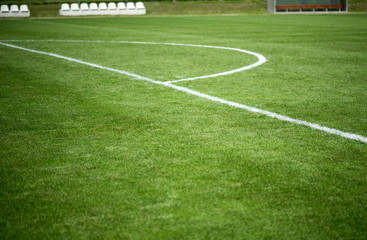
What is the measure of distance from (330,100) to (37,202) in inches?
141

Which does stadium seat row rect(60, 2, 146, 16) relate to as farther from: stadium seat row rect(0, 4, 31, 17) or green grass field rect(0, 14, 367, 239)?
green grass field rect(0, 14, 367, 239)

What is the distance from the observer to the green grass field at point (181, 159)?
7.95 feet

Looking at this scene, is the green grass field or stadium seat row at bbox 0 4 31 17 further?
stadium seat row at bbox 0 4 31 17

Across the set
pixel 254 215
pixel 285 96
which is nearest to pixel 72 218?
pixel 254 215

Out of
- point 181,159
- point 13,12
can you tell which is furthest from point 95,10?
point 181,159

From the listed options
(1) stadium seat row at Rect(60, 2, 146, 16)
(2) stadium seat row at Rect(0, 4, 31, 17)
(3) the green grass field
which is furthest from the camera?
(1) stadium seat row at Rect(60, 2, 146, 16)

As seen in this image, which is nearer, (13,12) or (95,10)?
(13,12)

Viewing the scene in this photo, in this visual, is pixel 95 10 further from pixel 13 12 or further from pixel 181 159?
pixel 181 159

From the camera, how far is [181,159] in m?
3.36

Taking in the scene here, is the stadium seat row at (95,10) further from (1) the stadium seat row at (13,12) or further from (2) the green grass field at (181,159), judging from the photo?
(2) the green grass field at (181,159)

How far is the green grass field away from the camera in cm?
242

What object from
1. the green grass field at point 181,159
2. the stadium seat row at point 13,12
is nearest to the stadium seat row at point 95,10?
the stadium seat row at point 13,12

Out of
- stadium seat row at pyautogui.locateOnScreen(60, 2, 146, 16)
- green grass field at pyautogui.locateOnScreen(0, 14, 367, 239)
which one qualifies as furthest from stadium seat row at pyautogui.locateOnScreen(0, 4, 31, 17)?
green grass field at pyautogui.locateOnScreen(0, 14, 367, 239)

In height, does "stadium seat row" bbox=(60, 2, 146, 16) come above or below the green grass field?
above
